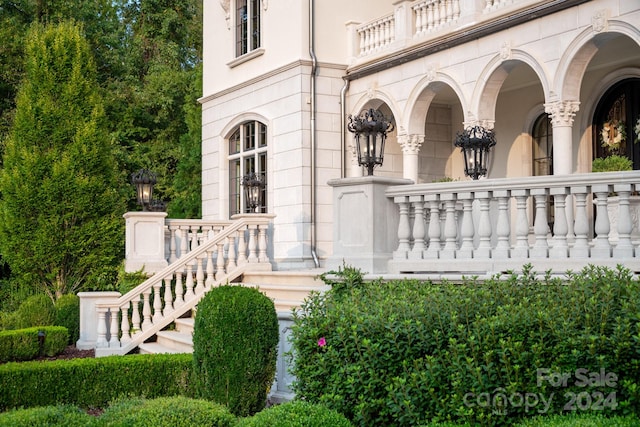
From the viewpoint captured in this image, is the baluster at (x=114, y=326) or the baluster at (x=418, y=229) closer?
the baluster at (x=418, y=229)

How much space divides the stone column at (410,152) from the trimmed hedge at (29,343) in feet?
25.1

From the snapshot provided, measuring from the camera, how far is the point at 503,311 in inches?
255

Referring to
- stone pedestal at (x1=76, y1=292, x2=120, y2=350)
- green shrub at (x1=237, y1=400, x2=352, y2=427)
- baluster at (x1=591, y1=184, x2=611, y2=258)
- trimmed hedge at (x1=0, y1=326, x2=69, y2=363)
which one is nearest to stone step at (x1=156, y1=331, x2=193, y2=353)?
stone pedestal at (x1=76, y1=292, x2=120, y2=350)

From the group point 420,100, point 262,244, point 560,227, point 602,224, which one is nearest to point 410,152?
point 420,100

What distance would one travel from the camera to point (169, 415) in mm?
6832

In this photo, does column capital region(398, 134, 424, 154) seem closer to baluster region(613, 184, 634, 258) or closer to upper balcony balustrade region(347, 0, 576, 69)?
upper balcony balustrade region(347, 0, 576, 69)

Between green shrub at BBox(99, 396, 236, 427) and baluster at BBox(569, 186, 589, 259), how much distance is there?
3.96m

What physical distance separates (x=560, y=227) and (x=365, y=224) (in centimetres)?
228

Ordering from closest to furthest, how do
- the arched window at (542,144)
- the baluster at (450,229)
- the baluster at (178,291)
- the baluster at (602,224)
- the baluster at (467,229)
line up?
the baluster at (602,224) → the baluster at (467,229) → the baluster at (450,229) → the baluster at (178,291) → the arched window at (542,144)

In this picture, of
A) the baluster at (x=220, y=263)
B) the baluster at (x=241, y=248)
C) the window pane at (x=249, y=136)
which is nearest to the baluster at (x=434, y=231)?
the baluster at (x=220, y=263)

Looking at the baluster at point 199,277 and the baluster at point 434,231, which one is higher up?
the baluster at point 434,231

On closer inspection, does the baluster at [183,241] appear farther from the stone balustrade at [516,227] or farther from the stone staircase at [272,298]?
the stone balustrade at [516,227]

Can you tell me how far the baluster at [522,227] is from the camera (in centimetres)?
886

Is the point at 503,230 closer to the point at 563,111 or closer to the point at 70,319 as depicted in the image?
the point at 563,111
